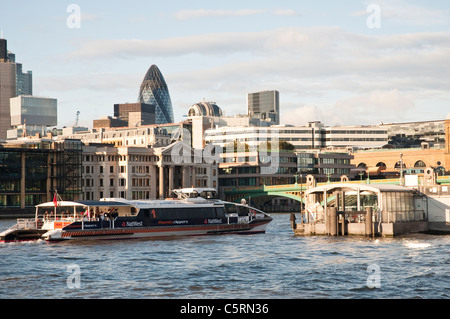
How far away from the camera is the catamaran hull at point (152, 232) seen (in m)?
70.6

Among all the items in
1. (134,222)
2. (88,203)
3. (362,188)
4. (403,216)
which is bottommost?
(134,222)

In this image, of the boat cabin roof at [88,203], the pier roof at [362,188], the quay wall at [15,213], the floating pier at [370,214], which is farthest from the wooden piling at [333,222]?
the quay wall at [15,213]

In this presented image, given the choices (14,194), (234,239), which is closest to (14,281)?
(234,239)

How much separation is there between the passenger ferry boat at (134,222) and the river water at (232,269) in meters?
2.40

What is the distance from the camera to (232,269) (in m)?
48.2

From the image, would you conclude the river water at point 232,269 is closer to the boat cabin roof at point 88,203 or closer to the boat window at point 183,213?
the boat cabin roof at point 88,203

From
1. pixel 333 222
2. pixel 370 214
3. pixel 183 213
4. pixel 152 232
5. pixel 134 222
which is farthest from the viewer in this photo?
pixel 183 213

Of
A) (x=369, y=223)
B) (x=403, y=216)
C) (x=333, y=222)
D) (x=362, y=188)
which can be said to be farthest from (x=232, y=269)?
(x=403, y=216)

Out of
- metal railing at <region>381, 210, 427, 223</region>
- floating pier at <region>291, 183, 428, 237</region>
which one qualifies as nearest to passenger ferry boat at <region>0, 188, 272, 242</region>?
floating pier at <region>291, 183, 428, 237</region>

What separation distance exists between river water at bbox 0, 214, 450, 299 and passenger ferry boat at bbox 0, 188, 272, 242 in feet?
7.86

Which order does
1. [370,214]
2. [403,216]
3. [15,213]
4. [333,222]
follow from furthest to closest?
[15,213], [403,216], [333,222], [370,214]

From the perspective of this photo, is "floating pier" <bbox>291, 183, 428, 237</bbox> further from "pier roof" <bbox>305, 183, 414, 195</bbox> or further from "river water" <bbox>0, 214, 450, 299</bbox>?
"river water" <bbox>0, 214, 450, 299</bbox>

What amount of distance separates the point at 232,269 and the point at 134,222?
28.5m

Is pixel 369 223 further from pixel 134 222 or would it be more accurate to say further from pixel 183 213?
pixel 134 222
